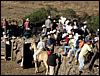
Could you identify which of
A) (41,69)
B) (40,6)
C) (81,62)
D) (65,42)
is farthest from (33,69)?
(40,6)

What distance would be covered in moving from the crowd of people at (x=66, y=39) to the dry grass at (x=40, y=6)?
1587cm

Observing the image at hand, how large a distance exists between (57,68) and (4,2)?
102 feet

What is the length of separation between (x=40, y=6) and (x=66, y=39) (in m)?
24.7

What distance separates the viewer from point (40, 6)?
45562mm

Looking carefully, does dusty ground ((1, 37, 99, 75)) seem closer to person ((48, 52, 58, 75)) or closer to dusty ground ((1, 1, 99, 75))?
dusty ground ((1, 1, 99, 75))

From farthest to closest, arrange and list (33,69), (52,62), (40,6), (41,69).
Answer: (40,6) < (33,69) < (41,69) < (52,62)

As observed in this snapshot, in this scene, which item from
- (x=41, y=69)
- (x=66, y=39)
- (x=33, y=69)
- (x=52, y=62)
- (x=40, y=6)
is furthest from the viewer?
(x=40, y=6)

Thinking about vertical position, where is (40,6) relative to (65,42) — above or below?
below

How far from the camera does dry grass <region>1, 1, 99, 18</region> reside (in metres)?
42.3

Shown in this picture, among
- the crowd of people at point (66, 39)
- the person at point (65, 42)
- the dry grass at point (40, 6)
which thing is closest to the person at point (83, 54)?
the crowd of people at point (66, 39)

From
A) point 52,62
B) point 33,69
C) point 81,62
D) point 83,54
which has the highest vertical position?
point 83,54

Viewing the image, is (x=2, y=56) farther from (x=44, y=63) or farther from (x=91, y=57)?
(x=91, y=57)

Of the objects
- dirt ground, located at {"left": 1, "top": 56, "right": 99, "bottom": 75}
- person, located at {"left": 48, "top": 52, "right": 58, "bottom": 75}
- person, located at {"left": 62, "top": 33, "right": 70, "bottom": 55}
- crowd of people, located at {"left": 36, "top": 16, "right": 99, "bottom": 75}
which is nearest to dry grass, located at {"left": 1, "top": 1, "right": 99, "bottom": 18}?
crowd of people, located at {"left": 36, "top": 16, "right": 99, "bottom": 75}

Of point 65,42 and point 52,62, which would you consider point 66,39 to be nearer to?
point 65,42
